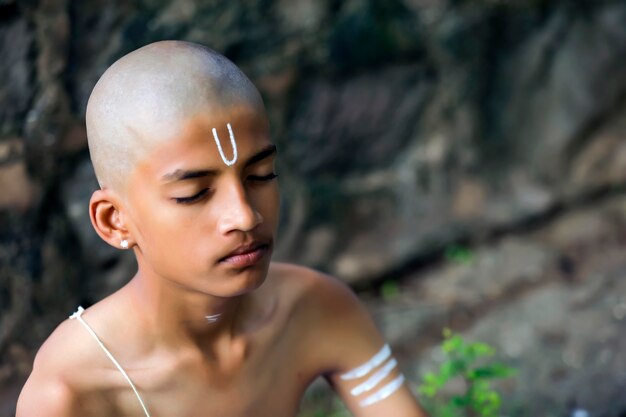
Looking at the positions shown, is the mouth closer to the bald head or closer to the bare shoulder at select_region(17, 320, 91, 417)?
the bald head

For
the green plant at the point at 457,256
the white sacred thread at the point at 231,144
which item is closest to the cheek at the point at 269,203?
the white sacred thread at the point at 231,144

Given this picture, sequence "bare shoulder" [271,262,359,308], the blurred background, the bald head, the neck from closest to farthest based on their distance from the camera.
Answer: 1. the bald head
2. the neck
3. "bare shoulder" [271,262,359,308]
4. the blurred background

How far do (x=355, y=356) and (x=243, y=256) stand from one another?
1.95 feet

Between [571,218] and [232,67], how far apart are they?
2714 millimetres

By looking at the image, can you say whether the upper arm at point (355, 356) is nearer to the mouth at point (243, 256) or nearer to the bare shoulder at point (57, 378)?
the mouth at point (243, 256)

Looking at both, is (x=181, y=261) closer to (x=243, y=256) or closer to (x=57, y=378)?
(x=243, y=256)

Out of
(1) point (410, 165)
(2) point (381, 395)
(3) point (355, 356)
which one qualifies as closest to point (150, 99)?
(3) point (355, 356)

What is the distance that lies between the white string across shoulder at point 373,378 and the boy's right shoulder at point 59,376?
691 millimetres

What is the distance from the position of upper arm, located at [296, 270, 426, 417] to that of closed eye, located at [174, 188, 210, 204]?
568mm

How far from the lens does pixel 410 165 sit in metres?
4.16

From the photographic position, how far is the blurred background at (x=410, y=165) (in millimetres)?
3250

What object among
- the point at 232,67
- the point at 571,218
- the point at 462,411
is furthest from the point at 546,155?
the point at 232,67

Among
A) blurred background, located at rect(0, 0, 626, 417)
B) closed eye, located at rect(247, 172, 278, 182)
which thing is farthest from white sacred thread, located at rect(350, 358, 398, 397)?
blurred background, located at rect(0, 0, 626, 417)

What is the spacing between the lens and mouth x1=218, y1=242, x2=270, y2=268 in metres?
2.04
